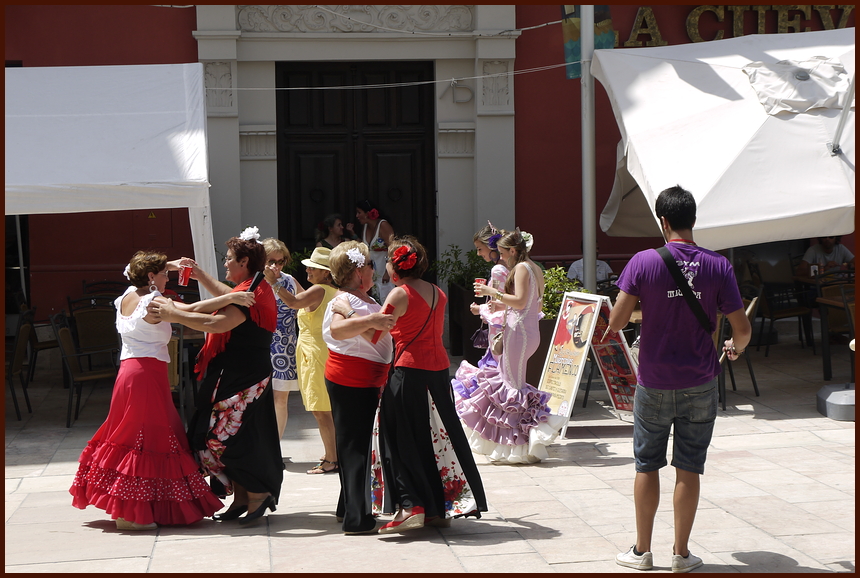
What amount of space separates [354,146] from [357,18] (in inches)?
64.3

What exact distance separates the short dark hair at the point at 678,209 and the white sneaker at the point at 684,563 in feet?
5.04

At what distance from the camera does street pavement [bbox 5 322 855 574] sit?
4414mm

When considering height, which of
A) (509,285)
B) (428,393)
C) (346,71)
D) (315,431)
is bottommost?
(315,431)

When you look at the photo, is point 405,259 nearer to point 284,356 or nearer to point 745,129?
point 284,356

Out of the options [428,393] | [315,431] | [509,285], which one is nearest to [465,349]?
[315,431]

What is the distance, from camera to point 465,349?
954cm

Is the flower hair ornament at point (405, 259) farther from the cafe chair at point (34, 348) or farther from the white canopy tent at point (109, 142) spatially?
the cafe chair at point (34, 348)

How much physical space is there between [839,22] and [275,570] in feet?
36.2

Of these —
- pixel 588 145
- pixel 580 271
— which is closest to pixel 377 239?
pixel 580 271

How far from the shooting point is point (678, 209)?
4121mm

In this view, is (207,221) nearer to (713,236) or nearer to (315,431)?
(315,431)

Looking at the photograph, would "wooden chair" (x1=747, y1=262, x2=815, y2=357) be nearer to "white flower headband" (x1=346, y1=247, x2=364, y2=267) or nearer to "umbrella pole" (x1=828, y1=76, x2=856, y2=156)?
"umbrella pole" (x1=828, y1=76, x2=856, y2=156)

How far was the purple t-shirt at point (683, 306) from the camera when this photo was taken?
13.3 feet

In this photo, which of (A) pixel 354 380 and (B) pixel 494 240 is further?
(B) pixel 494 240
